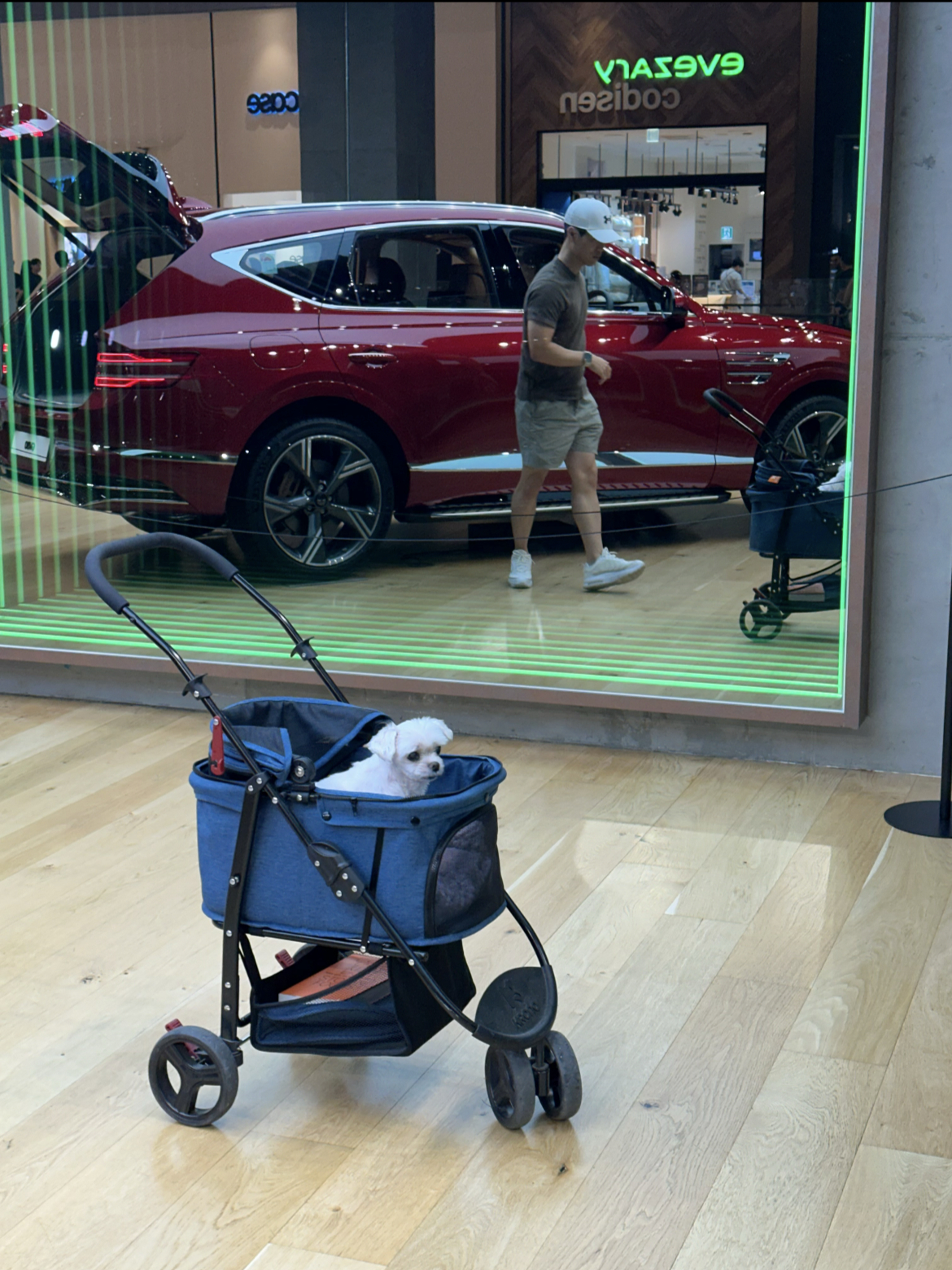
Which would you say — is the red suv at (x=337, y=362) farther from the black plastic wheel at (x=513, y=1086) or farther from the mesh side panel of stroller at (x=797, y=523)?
the black plastic wheel at (x=513, y=1086)

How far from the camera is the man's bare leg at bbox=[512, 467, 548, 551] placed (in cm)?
443

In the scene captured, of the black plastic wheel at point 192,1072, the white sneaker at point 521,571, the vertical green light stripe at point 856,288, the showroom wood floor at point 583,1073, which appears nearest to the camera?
the showroom wood floor at point 583,1073

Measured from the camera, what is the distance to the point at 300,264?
442 cm

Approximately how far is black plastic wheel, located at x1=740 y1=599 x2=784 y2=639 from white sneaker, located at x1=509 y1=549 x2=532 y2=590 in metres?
0.68

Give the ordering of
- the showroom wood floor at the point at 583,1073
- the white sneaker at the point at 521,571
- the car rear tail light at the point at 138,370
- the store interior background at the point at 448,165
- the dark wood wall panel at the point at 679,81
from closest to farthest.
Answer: the showroom wood floor at the point at 583,1073 < the dark wood wall panel at the point at 679,81 < the store interior background at the point at 448,165 < the white sneaker at the point at 521,571 < the car rear tail light at the point at 138,370

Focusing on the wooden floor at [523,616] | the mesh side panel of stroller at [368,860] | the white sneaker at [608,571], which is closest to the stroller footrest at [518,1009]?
the mesh side panel of stroller at [368,860]

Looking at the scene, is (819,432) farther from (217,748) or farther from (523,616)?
(217,748)

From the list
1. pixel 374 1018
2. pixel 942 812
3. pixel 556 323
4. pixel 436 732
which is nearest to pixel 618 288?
pixel 556 323

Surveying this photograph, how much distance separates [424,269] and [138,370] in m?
1.08

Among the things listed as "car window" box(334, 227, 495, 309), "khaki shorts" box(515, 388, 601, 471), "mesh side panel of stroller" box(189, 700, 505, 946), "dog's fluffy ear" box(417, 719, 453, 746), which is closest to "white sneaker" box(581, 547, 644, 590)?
"khaki shorts" box(515, 388, 601, 471)

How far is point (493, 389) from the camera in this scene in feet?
14.4

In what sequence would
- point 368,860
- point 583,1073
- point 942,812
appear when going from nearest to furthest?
1. point 368,860
2. point 583,1073
3. point 942,812

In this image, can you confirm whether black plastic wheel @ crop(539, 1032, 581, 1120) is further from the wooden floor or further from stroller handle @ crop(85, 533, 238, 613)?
the wooden floor

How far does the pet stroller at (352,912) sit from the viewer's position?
2342 millimetres
